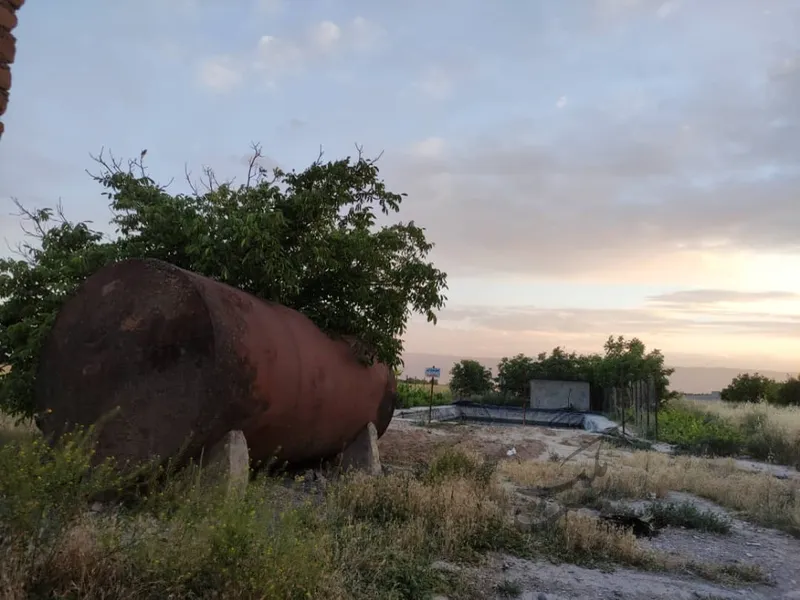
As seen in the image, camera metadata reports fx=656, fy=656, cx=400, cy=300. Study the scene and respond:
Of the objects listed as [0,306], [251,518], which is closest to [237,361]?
[251,518]

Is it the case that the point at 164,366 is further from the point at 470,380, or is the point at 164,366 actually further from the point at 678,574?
the point at 470,380

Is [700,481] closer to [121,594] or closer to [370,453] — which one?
[370,453]

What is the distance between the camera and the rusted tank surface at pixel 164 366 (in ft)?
19.5

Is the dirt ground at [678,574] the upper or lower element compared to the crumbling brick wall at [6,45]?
lower

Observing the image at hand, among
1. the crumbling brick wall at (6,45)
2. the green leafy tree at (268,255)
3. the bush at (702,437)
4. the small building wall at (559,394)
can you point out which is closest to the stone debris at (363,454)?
the green leafy tree at (268,255)

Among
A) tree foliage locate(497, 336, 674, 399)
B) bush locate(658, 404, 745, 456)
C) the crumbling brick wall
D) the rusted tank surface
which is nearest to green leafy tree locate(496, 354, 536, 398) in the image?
tree foliage locate(497, 336, 674, 399)

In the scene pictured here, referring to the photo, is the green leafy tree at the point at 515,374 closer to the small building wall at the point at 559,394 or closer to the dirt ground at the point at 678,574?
the small building wall at the point at 559,394

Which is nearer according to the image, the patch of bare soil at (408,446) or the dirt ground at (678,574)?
the dirt ground at (678,574)

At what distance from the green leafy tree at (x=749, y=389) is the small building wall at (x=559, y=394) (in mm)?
11527

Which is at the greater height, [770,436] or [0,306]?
[0,306]

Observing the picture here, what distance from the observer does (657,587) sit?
5.17 m

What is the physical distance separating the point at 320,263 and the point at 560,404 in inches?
984

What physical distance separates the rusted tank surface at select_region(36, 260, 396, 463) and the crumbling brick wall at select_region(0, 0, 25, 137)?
11.2 ft

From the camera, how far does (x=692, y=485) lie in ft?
33.8
